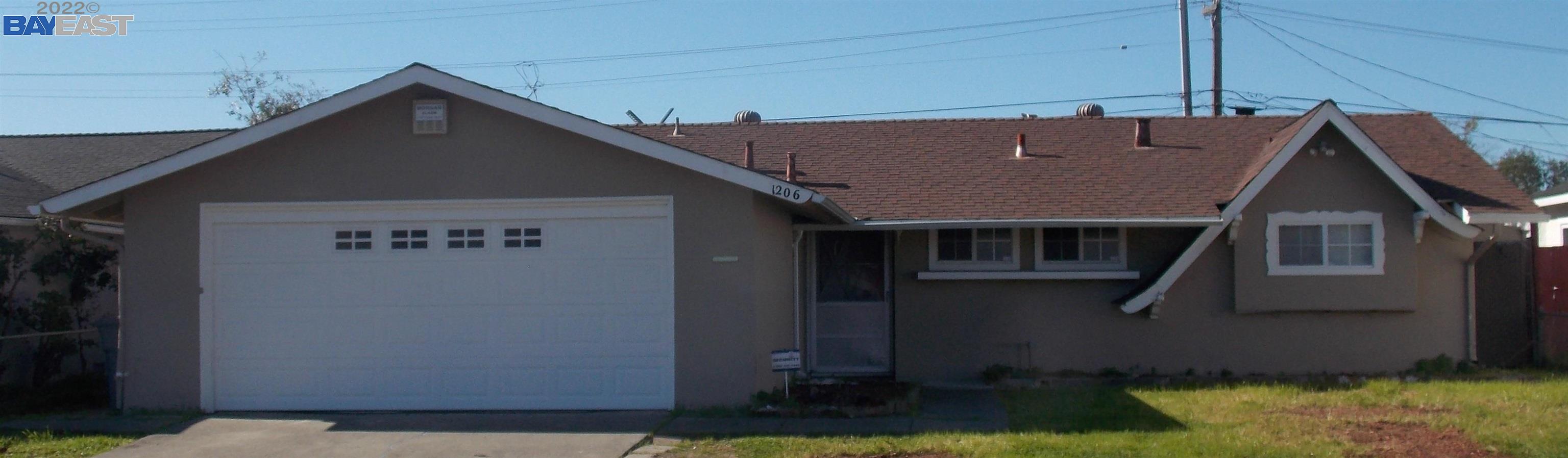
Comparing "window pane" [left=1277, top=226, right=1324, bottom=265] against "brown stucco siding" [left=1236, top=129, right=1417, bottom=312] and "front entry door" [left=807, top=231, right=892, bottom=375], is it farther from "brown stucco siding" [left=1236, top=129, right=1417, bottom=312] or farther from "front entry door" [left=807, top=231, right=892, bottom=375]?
"front entry door" [left=807, top=231, right=892, bottom=375]

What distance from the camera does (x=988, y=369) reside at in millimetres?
13164

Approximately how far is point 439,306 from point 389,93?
1976 mm

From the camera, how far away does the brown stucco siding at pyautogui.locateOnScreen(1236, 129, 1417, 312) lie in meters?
12.9

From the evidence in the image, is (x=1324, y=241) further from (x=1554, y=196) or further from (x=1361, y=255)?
(x=1554, y=196)

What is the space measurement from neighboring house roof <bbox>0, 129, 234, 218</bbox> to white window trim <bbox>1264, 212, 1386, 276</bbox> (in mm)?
13975

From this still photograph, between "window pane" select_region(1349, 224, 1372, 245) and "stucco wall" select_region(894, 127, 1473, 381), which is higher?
"window pane" select_region(1349, 224, 1372, 245)

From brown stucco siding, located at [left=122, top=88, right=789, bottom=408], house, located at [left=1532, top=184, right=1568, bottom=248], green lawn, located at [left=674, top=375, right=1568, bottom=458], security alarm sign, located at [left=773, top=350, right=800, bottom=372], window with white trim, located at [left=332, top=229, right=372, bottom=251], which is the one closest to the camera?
green lawn, located at [left=674, top=375, right=1568, bottom=458]

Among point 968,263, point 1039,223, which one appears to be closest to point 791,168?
point 968,263

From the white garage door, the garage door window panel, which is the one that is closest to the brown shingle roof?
the white garage door

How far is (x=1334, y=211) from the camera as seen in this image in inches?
512

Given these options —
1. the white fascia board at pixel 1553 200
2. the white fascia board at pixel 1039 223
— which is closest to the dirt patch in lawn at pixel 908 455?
the white fascia board at pixel 1039 223

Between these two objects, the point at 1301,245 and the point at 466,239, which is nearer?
the point at 466,239

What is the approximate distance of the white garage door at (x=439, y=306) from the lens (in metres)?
11.0


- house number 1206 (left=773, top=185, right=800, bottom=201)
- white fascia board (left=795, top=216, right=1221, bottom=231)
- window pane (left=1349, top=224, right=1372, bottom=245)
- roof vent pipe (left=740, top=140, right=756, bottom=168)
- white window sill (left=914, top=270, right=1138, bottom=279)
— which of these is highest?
roof vent pipe (left=740, top=140, right=756, bottom=168)
